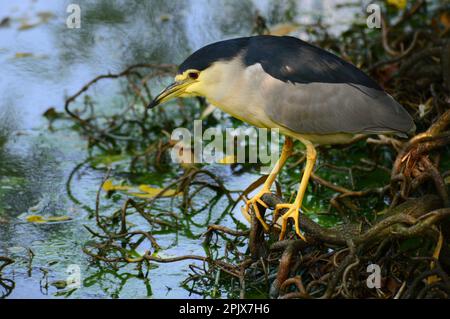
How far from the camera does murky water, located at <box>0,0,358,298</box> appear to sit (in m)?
5.37

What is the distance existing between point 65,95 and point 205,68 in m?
3.07

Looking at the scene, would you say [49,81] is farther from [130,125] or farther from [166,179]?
[166,179]

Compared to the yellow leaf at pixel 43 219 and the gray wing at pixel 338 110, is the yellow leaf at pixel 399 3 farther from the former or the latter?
the yellow leaf at pixel 43 219

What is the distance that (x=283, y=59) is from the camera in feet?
17.5

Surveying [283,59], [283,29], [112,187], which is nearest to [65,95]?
[112,187]

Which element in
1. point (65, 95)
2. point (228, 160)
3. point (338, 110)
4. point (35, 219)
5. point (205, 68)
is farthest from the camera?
point (65, 95)

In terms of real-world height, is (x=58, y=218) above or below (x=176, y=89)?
below

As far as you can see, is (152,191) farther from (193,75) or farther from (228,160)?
(193,75)

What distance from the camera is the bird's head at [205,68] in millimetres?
5246

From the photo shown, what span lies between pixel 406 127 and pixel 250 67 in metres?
0.93

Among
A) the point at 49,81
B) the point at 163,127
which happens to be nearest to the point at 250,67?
the point at 163,127

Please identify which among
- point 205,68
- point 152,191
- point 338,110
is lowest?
point 152,191

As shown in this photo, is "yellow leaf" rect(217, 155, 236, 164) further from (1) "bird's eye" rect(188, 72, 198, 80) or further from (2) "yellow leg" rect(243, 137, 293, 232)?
(1) "bird's eye" rect(188, 72, 198, 80)

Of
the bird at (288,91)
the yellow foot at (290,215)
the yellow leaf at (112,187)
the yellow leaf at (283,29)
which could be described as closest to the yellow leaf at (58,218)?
the yellow leaf at (112,187)
